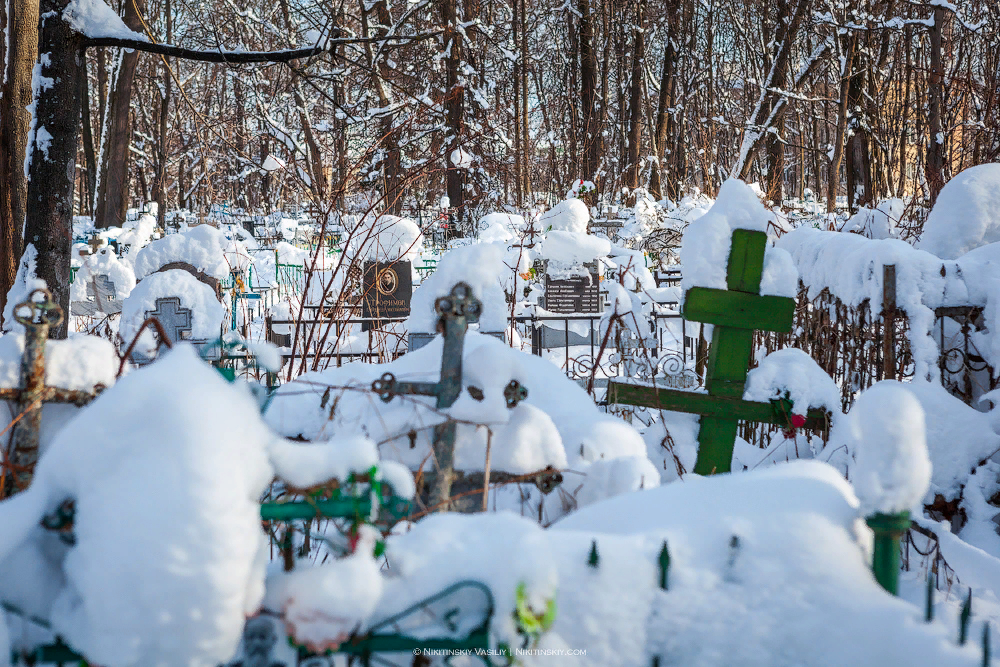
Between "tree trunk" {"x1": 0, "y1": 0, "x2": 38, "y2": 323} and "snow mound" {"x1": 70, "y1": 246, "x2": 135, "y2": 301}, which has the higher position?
"tree trunk" {"x1": 0, "y1": 0, "x2": 38, "y2": 323}

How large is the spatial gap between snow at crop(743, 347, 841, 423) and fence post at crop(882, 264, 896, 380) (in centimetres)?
88

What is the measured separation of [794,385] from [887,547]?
1.99 m

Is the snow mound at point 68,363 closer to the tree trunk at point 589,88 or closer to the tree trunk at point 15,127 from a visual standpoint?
the tree trunk at point 15,127

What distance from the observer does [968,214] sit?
16.9ft

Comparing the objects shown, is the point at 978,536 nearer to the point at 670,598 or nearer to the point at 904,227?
the point at 670,598

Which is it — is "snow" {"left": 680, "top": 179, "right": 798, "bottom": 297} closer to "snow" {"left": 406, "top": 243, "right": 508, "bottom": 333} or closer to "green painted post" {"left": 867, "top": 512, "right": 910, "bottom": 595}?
"snow" {"left": 406, "top": 243, "right": 508, "bottom": 333}

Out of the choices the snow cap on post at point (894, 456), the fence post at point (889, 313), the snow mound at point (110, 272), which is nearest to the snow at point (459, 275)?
the snow cap on post at point (894, 456)

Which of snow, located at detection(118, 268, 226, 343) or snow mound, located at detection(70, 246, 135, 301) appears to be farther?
snow mound, located at detection(70, 246, 135, 301)

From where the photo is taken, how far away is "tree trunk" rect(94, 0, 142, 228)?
1684 cm

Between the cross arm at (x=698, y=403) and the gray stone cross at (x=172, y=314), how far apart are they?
4.98 metres

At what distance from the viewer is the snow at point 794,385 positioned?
3.47 meters

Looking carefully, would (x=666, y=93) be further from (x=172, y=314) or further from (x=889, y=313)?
(x=889, y=313)

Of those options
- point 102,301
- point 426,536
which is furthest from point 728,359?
point 102,301

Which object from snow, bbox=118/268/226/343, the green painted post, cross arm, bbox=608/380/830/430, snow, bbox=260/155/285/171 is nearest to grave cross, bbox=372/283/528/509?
cross arm, bbox=608/380/830/430
